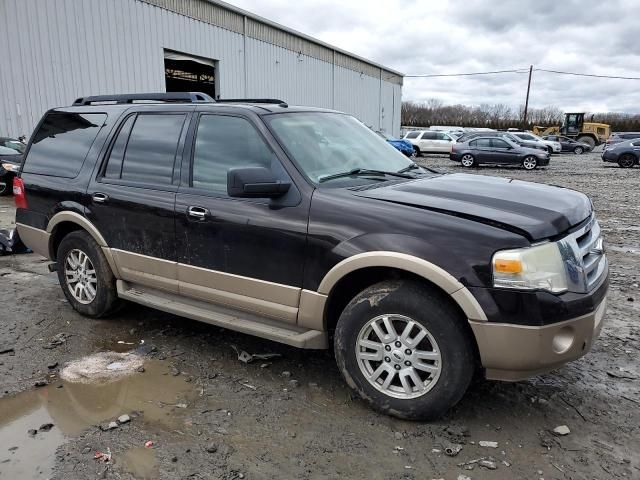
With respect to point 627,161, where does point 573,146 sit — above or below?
above

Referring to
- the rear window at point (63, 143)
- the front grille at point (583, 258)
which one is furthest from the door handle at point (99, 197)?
the front grille at point (583, 258)

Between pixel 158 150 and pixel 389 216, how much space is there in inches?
81.6

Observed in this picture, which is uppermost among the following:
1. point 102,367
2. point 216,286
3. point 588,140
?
point 588,140

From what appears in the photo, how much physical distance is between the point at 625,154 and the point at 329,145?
2562cm

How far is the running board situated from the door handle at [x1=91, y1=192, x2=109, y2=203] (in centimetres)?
70

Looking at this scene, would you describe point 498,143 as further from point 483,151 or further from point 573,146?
point 573,146

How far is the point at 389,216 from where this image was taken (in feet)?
9.84

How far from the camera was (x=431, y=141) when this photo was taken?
1281 inches

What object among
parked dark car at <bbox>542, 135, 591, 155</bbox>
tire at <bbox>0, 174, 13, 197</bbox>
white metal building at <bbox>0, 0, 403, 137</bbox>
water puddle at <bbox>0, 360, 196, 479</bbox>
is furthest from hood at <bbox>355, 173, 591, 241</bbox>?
parked dark car at <bbox>542, 135, 591, 155</bbox>

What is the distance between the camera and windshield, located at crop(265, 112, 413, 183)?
355 cm

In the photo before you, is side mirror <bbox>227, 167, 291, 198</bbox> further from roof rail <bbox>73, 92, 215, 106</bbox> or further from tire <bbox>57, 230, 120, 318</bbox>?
tire <bbox>57, 230, 120, 318</bbox>

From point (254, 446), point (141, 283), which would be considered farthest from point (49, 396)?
point (254, 446)

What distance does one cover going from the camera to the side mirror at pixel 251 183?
3.18 m

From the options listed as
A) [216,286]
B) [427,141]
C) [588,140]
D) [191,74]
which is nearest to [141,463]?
[216,286]
